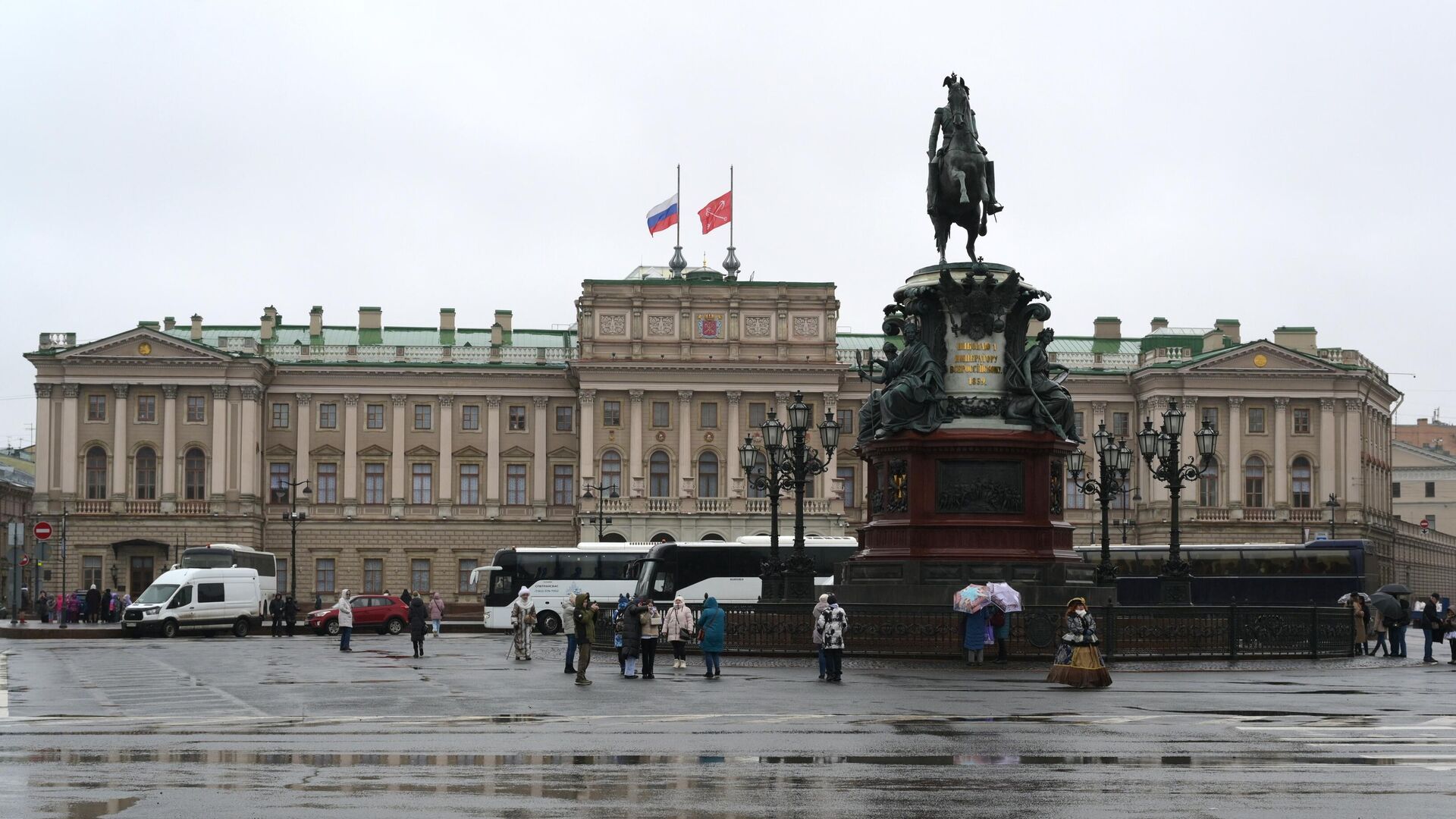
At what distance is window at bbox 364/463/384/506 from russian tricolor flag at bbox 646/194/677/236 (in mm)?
22520

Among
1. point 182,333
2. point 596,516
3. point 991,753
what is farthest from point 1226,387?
point 991,753

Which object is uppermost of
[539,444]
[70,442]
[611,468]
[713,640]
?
[539,444]

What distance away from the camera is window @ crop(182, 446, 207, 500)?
10625 centimetres

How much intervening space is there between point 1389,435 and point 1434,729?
108 metres

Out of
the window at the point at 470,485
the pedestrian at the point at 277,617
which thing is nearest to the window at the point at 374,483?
the window at the point at 470,485

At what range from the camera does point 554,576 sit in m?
71.2

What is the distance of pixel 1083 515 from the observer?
111875 mm

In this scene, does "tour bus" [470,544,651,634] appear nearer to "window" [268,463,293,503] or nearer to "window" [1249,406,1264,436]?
"window" [268,463,293,503]

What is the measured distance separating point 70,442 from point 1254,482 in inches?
2693

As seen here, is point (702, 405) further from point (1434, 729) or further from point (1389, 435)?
point (1434, 729)

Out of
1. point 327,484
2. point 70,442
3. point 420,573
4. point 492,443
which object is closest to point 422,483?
point 492,443

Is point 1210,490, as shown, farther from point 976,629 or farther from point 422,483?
point 976,629

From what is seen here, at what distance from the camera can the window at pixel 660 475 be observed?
352 feet

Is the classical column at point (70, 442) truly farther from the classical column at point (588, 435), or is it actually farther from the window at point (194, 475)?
the classical column at point (588, 435)
